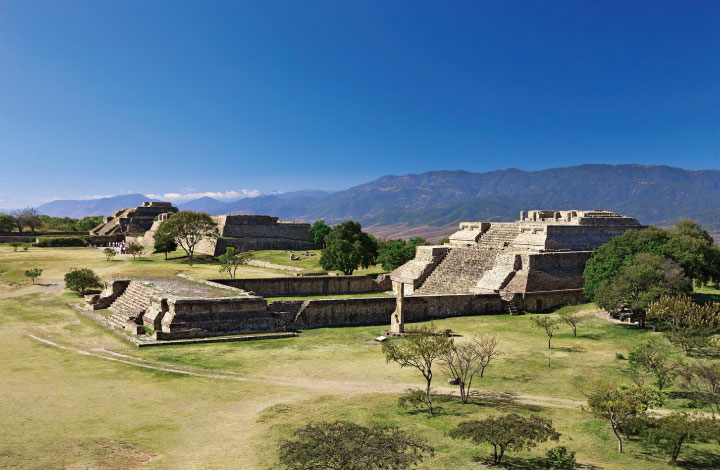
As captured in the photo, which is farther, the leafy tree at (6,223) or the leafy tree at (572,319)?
the leafy tree at (6,223)

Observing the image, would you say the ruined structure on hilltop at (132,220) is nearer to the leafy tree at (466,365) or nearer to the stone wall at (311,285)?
the stone wall at (311,285)

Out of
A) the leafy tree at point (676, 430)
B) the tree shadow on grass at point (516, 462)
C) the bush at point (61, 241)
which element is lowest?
the tree shadow on grass at point (516, 462)

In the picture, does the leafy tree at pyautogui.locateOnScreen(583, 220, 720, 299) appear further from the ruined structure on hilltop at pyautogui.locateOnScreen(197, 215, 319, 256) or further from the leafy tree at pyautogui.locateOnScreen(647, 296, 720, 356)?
the ruined structure on hilltop at pyautogui.locateOnScreen(197, 215, 319, 256)

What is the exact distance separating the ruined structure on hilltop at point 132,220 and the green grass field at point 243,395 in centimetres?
7034

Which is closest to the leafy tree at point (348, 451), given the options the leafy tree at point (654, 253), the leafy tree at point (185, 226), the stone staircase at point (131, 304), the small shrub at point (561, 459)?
the small shrub at point (561, 459)

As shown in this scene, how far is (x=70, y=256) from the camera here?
206 ft

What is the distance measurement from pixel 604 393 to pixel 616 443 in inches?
54.7

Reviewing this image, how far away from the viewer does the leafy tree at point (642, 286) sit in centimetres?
2829

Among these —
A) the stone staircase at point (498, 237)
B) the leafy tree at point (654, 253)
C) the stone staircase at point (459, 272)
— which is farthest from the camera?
the stone staircase at point (498, 237)

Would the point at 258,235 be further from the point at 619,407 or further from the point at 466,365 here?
the point at 619,407

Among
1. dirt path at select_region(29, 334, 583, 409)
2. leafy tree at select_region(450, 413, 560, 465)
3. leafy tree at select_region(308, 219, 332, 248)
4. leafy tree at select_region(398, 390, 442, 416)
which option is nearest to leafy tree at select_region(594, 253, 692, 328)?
dirt path at select_region(29, 334, 583, 409)

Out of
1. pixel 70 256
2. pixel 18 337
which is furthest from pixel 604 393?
pixel 70 256

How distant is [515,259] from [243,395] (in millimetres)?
25285

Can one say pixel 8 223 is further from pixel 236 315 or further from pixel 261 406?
pixel 261 406
